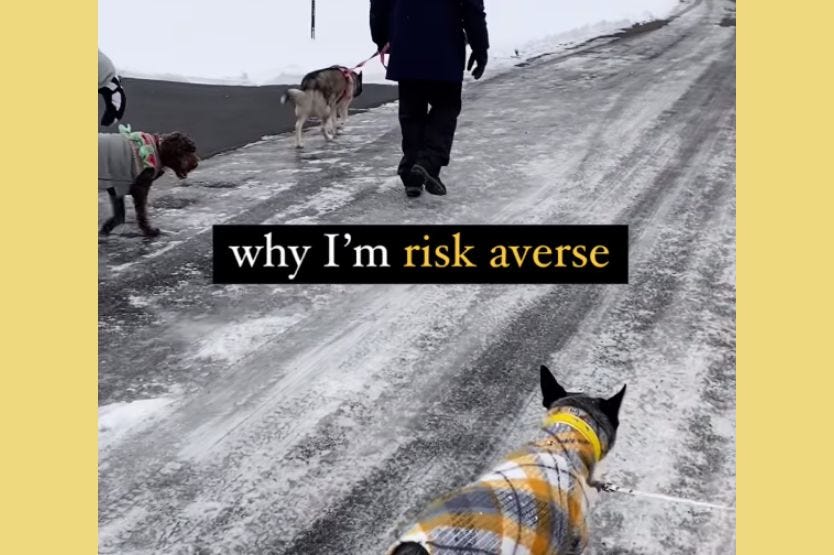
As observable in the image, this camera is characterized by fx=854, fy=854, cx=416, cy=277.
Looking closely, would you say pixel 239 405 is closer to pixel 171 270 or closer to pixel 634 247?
pixel 171 270

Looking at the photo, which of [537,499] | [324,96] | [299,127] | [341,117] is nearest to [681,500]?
[537,499]

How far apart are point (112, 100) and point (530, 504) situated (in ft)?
16.5

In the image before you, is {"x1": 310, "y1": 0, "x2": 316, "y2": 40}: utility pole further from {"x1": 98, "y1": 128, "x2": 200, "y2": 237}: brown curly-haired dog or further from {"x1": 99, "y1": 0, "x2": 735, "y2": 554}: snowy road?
{"x1": 98, "y1": 128, "x2": 200, "y2": 237}: brown curly-haired dog

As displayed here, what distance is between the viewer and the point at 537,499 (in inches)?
106

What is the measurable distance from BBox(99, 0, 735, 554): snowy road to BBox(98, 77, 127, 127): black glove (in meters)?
0.77

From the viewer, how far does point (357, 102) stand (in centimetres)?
1081

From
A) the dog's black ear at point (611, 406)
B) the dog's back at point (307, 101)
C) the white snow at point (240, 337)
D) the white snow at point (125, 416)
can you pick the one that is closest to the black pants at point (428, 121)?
the dog's back at point (307, 101)

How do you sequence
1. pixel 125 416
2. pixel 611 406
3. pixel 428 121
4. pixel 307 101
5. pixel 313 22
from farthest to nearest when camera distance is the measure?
pixel 313 22
pixel 307 101
pixel 428 121
pixel 125 416
pixel 611 406

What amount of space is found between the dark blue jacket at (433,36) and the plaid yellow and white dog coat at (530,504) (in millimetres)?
4330

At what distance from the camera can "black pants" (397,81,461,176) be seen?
719cm

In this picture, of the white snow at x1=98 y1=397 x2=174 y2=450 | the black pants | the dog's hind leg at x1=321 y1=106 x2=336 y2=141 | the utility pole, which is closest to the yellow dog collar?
the white snow at x1=98 y1=397 x2=174 y2=450

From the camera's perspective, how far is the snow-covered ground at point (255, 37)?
1227 centimetres

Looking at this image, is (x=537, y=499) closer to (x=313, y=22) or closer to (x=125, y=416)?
(x=125, y=416)

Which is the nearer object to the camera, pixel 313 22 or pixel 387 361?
pixel 387 361
